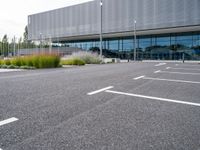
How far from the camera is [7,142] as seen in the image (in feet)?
8.00

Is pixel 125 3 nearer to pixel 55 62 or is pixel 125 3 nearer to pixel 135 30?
pixel 135 30

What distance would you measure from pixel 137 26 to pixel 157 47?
22.3 feet

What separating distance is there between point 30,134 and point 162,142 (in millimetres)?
1737

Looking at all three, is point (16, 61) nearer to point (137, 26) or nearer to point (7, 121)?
point (7, 121)

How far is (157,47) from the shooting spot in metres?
45.3

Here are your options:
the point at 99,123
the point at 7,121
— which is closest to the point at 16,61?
the point at 7,121

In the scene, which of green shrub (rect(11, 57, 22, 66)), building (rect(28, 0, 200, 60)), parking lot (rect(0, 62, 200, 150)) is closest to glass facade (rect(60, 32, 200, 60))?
building (rect(28, 0, 200, 60))

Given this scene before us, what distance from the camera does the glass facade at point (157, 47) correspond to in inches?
1640

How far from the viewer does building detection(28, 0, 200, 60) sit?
→ 4050cm

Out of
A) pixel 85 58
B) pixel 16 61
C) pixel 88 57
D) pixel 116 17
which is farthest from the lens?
pixel 116 17

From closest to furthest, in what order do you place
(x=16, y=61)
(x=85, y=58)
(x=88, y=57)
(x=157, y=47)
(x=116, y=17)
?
1. (x=16, y=61)
2. (x=85, y=58)
3. (x=88, y=57)
4. (x=157, y=47)
5. (x=116, y=17)

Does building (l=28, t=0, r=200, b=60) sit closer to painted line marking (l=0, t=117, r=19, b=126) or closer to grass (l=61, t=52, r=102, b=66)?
grass (l=61, t=52, r=102, b=66)

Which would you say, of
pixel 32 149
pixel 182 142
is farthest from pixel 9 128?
pixel 182 142

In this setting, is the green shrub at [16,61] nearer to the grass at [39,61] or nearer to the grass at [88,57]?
the grass at [39,61]
